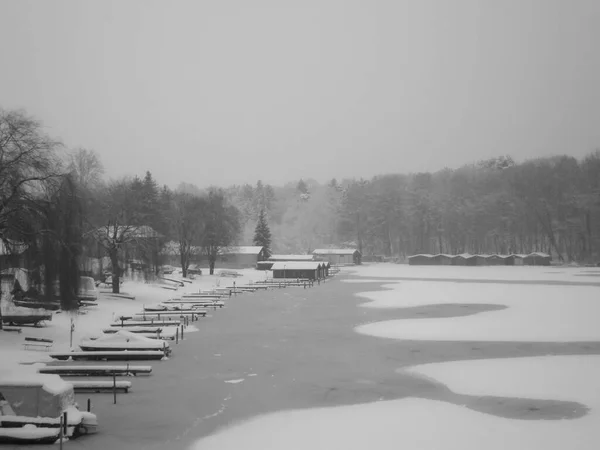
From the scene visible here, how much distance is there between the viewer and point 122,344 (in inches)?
909

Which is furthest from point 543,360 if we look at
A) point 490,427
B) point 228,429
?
point 228,429

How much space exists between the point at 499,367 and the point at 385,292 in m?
34.2

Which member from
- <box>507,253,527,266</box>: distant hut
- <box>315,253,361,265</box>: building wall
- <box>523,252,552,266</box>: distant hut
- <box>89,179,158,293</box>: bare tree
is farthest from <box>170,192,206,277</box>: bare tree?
<box>523,252,552,266</box>: distant hut

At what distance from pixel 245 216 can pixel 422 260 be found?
84443 mm

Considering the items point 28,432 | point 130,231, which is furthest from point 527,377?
point 130,231

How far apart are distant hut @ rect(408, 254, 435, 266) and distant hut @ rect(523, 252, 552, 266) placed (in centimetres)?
1895

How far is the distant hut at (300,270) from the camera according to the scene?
80838mm

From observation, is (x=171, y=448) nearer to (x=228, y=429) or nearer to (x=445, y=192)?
(x=228, y=429)

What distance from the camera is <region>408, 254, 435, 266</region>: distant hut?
12175 cm

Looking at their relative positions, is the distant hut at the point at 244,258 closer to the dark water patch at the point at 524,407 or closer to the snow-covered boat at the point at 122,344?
the snow-covered boat at the point at 122,344

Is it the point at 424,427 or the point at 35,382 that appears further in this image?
the point at 424,427

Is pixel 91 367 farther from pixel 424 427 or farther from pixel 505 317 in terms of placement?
pixel 505 317

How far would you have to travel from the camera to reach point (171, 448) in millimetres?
12984

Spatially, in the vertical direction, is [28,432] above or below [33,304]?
below
